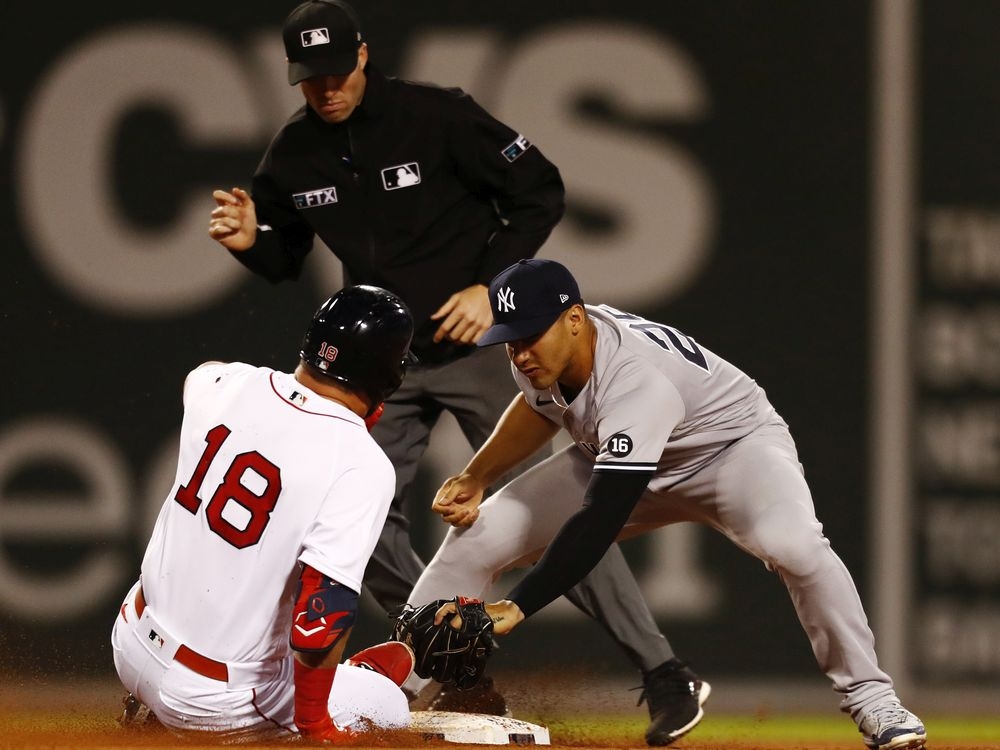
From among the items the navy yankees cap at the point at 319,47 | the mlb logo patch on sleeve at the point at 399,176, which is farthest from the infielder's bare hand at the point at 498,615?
the navy yankees cap at the point at 319,47

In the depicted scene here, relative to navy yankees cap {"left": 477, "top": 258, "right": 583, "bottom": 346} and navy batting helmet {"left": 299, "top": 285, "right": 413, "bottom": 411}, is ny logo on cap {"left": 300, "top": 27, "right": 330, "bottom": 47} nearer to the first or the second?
navy yankees cap {"left": 477, "top": 258, "right": 583, "bottom": 346}

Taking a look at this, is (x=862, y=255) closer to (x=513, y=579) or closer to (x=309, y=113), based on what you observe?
(x=513, y=579)

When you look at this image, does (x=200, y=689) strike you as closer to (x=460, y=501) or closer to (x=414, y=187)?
(x=460, y=501)

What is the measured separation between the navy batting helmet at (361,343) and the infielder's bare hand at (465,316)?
3.55ft

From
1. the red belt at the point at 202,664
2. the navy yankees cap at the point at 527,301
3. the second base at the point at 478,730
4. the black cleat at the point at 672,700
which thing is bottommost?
the black cleat at the point at 672,700

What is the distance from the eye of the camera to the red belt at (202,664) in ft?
8.82

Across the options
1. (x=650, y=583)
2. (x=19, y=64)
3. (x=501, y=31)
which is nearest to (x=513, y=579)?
(x=650, y=583)

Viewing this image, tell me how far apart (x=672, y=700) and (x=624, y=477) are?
3.41 feet

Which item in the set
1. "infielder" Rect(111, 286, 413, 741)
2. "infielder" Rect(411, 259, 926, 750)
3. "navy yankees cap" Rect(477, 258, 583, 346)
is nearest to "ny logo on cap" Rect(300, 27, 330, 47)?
"infielder" Rect(411, 259, 926, 750)

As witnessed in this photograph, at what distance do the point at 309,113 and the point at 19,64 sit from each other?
1.99m

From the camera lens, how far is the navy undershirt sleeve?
10.0 feet

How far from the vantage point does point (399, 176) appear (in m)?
4.11

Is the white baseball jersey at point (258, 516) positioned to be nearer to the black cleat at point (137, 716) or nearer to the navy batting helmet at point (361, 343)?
the navy batting helmet at point (361, 343)

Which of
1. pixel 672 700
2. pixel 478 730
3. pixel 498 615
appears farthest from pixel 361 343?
pixel 672 700
